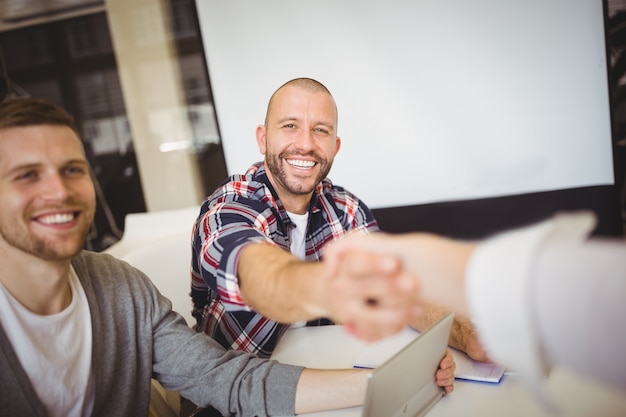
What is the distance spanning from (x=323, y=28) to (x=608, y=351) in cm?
154

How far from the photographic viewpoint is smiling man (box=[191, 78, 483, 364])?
1.36 ft

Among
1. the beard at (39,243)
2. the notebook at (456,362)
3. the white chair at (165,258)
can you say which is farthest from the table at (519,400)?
the white chair at (165,258)

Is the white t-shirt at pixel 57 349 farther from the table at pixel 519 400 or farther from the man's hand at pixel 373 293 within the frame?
the man's hand at pixel 373 293

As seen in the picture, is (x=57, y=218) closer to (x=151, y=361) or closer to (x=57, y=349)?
(x=57, y=349)

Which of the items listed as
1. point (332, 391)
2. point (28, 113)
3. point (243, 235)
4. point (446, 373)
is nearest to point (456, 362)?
point (446, 373)

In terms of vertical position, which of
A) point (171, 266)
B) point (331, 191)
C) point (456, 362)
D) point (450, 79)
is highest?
point (450, 79)

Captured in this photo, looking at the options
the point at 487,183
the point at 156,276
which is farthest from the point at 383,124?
the point at 156,276

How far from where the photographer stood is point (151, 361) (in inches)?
36.6

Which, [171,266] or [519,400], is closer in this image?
[519,400]

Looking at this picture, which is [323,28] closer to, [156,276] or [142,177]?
[156,276]

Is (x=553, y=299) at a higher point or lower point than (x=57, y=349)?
higher

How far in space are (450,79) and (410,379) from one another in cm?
129

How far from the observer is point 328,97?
1165mm

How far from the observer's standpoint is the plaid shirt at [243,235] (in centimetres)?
79
